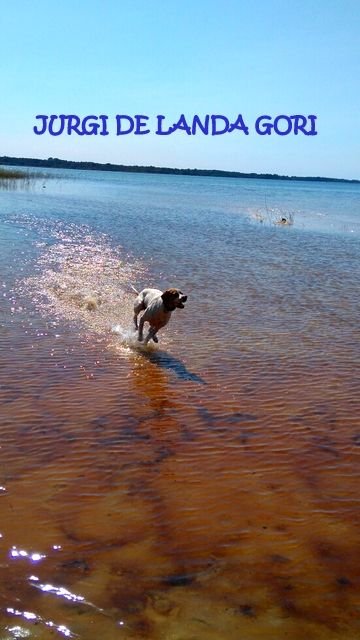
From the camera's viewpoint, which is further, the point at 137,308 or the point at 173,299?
the point at 137,308

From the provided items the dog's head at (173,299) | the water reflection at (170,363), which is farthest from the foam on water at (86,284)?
the dog's head at (173,299)

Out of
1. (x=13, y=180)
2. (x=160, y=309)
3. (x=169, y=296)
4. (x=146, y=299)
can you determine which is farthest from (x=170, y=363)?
(x=13, y=180)

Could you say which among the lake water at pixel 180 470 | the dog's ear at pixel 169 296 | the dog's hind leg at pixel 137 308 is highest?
the dog's ear at pixel 169 296

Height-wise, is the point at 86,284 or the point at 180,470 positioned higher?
the point at 86,284

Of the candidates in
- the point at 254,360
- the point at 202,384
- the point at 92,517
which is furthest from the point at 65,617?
the point at 254,360

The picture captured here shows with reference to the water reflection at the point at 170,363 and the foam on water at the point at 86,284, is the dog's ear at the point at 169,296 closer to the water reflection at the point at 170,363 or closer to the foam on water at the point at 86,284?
the water reflection at the point at 170,363

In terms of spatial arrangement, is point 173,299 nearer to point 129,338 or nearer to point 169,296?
point 169,296

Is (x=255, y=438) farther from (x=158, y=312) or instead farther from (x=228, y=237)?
(x=228, y=237)

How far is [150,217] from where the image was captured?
3144 cm

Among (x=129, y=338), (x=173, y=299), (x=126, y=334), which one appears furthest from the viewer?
(x=126, y=334)

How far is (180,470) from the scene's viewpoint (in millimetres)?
5094

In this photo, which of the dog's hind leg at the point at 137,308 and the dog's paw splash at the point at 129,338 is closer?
the dog's paw splash at the point at 129,338

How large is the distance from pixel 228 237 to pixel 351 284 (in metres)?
9.87

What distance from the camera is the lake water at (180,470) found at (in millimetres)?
3443
